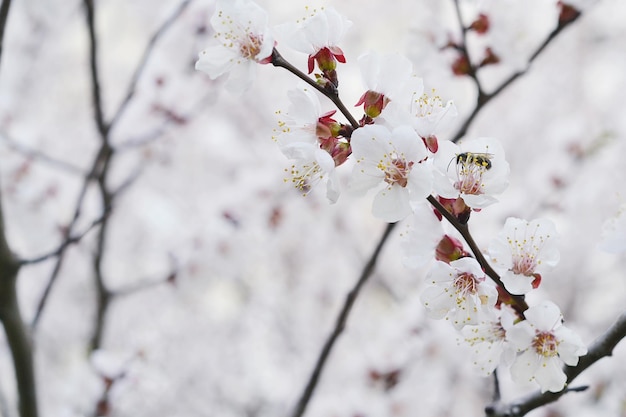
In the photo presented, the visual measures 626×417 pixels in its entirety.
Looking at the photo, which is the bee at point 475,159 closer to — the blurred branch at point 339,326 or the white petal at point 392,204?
the white petal at point 392,204

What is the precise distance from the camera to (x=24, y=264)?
1264 mm

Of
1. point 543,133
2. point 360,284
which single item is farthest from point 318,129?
point 543,133

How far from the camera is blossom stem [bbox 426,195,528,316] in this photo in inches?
31.9

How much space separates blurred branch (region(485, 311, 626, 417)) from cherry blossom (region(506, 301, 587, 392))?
22 mm

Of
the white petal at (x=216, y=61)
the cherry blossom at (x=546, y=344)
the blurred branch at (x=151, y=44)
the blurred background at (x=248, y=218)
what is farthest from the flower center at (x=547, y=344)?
the blurred branch at (x=151, y=44)

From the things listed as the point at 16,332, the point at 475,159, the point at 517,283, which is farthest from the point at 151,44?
the point at 517,283

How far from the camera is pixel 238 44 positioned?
885 mm

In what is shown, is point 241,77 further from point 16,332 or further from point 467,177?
point 16,332

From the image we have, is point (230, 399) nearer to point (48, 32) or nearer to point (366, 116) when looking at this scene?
point (48, 32)

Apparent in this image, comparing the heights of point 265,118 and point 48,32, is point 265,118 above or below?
below

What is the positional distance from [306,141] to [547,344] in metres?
0.43

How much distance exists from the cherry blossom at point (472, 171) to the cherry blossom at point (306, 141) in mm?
136

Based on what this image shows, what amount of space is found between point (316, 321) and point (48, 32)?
11.2 ft

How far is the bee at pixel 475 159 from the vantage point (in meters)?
0.83
